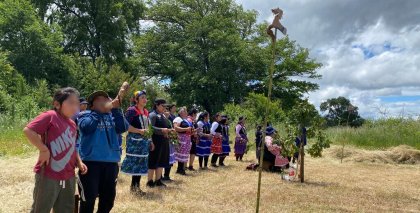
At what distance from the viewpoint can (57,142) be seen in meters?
4.15

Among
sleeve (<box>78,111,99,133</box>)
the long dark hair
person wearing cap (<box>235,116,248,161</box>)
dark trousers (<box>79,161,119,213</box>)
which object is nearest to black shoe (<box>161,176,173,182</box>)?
dark trousers (<box>79,161,119,213</box>)

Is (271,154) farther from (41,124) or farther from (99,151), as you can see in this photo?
(41,124)

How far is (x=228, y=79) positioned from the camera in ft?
121

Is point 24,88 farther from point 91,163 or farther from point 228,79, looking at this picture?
point 91,163

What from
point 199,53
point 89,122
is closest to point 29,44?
point 199,53

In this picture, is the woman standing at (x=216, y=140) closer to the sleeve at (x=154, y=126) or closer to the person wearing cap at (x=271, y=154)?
the person wearing cap at (x=271, y=154)

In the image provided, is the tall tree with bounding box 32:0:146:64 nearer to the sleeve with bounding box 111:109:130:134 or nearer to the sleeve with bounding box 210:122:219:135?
the sleeve with bounding box 210:122:219:135

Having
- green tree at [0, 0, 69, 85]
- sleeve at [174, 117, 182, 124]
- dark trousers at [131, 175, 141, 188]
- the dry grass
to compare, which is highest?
green tree at [0, 0, 69, 85]

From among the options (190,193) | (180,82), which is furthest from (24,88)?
(190,193)

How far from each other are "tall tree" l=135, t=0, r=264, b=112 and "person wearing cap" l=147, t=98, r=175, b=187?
88.8ft

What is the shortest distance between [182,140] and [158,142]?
2.43 metres

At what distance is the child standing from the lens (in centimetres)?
402

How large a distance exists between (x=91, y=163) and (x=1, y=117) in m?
15.9

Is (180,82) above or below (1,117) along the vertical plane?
above
